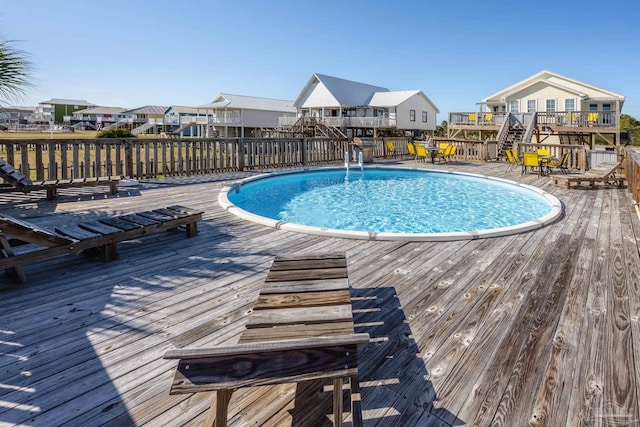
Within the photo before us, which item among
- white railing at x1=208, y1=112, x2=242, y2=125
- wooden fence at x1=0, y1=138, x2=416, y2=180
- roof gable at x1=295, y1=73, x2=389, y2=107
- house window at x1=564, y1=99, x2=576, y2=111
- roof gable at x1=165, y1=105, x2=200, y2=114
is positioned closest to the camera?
wooden fence at x1=0, y1=138, x2=416, y2=180

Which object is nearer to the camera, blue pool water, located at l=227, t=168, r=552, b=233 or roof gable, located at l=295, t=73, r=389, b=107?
blue pool water, located at l=227, t=168, r=552, b=233

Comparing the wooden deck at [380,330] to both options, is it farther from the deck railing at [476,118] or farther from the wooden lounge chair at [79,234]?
the deck railing at [476,118]

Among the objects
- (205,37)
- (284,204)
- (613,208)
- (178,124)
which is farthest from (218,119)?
(613,208)

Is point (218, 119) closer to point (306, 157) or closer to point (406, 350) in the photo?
point (306, 157)

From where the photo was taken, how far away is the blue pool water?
7.62 m

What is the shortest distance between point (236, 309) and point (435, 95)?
45468 mm

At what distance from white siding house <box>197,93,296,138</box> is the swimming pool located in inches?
1324

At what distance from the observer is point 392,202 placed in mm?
9586

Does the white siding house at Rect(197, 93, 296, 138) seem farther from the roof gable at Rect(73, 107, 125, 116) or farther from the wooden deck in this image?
the wooden deck

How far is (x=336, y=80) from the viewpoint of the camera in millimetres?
40188

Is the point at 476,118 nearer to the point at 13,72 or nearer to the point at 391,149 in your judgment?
the point at 391,149

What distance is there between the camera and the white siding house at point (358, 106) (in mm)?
37647

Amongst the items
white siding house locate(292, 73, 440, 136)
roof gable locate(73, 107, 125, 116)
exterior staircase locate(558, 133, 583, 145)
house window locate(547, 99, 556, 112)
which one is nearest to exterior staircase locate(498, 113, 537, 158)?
exterior staircase locate(558, 133, 583, 145)

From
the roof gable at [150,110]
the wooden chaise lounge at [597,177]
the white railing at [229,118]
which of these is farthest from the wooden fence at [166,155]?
the roof gable at [150,110]
